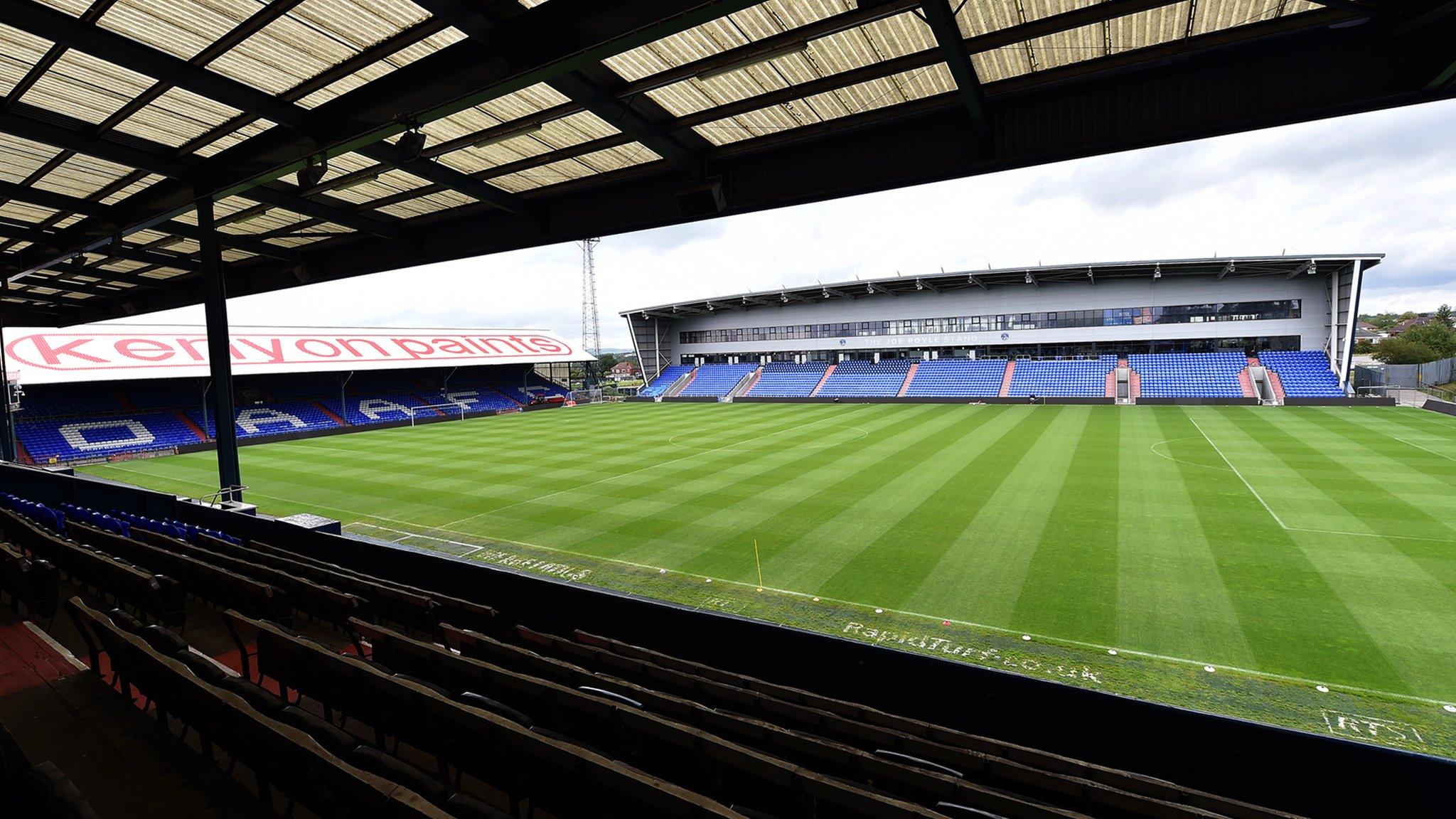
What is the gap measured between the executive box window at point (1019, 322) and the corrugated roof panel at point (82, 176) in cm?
4727

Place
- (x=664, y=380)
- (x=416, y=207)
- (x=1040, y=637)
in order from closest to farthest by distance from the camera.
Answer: (x=1040, y=637), (x=416, y=207), (x=664, y=380)

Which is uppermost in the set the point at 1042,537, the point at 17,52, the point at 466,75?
the point at 17,52

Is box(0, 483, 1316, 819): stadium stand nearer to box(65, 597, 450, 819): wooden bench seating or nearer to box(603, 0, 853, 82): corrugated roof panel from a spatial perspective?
box(65, 597, 450, 819): wooden bench seating

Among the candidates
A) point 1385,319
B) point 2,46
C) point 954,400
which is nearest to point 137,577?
point 2,46

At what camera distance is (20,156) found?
7363 mm

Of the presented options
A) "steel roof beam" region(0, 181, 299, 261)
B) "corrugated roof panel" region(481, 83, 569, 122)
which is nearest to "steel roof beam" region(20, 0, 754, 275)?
"corrugated roof panel" region(481, 83, 569, 122)

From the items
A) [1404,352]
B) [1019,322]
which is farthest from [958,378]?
[1404,352]

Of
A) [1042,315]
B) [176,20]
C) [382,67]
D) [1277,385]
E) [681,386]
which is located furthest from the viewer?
[681,386]

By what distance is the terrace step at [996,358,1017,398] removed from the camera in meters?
40.6

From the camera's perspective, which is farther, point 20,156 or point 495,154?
point 20,156

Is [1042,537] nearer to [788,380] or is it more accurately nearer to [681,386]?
[788,380]

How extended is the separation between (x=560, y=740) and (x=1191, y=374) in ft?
151

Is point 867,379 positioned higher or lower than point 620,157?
lower

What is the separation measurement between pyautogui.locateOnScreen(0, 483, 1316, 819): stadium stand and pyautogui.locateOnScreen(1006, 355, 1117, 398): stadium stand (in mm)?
40048
